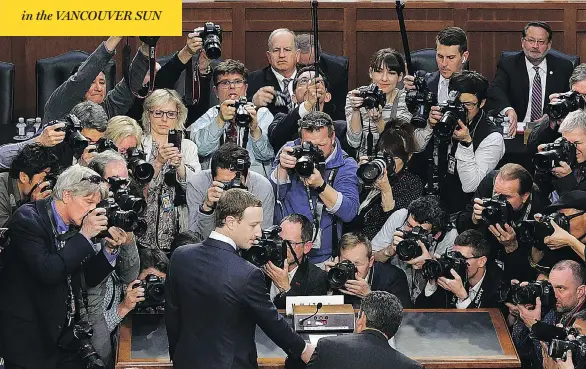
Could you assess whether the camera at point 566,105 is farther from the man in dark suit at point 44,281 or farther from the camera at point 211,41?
the man in dark suit at point 44,281

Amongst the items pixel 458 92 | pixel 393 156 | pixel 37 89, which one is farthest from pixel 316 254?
pixel 37 89

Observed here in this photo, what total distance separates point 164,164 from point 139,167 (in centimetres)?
39

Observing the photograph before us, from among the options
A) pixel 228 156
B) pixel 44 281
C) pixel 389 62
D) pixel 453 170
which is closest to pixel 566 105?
pixel 453 170

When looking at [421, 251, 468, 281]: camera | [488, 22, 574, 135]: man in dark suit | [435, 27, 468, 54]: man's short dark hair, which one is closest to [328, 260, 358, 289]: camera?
[421, 251, 468, 281]: camera

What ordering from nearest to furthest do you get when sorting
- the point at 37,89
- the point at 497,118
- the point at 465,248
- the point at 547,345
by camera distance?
1. the point at 547,345
2. the point at 465,248
3. the point at 497,118
4. the point at 37,89

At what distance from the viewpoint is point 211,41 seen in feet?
25.4

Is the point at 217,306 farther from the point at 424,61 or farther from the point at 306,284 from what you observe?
the point at 424,61

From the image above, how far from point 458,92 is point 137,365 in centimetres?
252

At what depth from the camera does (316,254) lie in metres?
7.60

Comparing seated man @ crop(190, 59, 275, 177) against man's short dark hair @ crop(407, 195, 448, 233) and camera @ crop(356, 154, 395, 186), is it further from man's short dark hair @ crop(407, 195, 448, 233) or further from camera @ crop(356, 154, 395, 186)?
man's short dark hair @ crop(407, 195, 448, 233)

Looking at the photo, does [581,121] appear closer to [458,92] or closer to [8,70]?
[458,92]

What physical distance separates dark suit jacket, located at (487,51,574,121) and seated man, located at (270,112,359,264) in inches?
55.5

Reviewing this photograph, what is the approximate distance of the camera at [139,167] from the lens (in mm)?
7258

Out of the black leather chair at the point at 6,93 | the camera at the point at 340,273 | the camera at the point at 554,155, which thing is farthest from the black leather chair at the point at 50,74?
the camera at the point at 554,155
